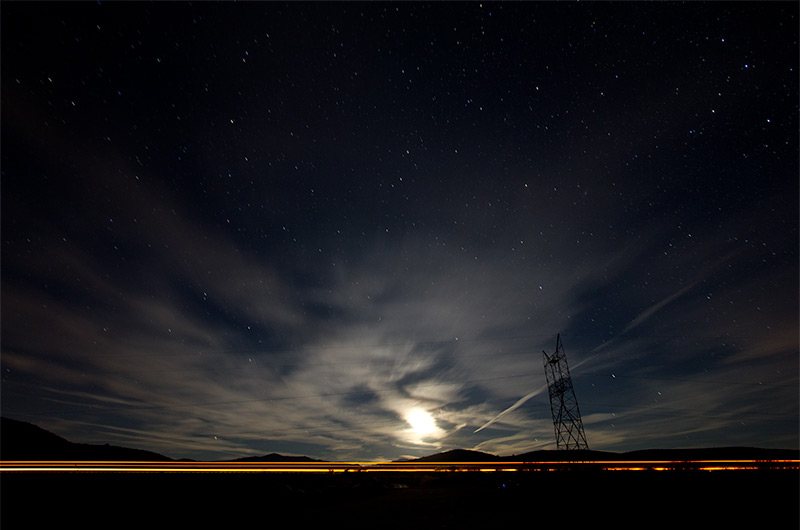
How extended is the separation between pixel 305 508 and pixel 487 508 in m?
7.92

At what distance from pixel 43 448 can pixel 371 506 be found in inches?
4894

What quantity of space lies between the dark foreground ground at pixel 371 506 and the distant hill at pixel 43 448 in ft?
279

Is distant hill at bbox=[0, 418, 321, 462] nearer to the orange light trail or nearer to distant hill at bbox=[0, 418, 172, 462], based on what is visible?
distant hill at bbox=[0, 418, 172, 462]

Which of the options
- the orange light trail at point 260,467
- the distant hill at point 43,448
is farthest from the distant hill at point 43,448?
the orange light trail at point 260,467

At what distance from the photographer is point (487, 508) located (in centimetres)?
1315

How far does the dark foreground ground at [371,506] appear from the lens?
1091 centimetres

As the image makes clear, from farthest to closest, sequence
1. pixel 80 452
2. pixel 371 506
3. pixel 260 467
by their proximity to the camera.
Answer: pixel 80 452, pixel 260 467, pixel 371 506

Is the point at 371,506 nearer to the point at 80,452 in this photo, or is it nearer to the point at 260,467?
the point at 260,467

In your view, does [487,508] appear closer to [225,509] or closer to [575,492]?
[575,492]

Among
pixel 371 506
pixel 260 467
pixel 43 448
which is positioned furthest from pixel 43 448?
pixel 371 506

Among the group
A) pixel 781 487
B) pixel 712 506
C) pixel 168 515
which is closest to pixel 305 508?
pixel 168 515

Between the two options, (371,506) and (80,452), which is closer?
(371,506)

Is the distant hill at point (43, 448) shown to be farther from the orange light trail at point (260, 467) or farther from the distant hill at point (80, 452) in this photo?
the orange light trail at point (260, 467)

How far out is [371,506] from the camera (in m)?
14.6
